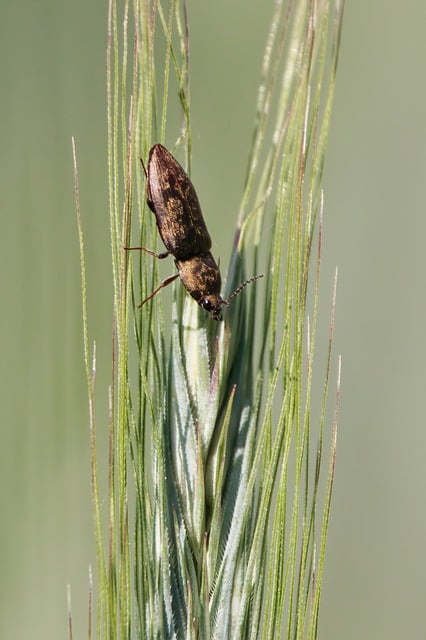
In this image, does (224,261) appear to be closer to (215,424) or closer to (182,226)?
(182,226)

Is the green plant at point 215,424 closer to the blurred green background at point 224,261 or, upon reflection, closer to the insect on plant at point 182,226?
the insect on plant at point 182,226

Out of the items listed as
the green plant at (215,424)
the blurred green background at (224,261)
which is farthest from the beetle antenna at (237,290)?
the blurred green background at (224,261)

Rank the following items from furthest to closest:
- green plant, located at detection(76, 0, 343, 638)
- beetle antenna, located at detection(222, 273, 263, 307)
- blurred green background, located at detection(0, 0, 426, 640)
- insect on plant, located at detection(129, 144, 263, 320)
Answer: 1. blurred green background, located at detection(0, 0, 426, 640)
2. insect on plant, located at detection(129, 144, 263, 320)
3. beetle antenna, located at detection(222, 273, 263, 307)
4. green plant, located at detection(76, 0, 343, 638)

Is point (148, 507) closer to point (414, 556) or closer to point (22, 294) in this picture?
point (22, 294)

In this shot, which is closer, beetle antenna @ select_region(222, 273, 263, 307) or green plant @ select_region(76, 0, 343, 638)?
green plant @ select_region(76, 0, 343, 638)

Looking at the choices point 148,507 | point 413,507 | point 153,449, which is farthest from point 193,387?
point 413,507

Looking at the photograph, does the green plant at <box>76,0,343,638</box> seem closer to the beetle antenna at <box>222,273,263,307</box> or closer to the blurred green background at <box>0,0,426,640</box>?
the beetle antenna at <box>222,273,263,307</box>

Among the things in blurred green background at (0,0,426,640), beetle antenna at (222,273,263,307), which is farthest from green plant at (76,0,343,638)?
blurred green background at (0,0,426,640)
